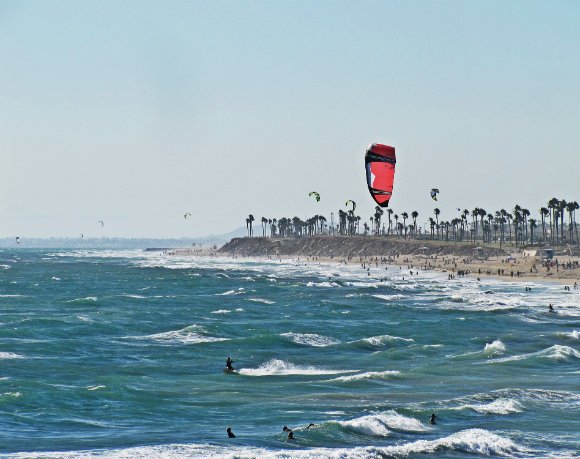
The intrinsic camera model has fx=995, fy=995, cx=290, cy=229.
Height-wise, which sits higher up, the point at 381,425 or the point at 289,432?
the point at 289,432

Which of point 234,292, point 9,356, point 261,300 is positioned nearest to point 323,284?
point 234,292

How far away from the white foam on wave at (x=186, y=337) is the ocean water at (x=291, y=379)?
0.13 metres

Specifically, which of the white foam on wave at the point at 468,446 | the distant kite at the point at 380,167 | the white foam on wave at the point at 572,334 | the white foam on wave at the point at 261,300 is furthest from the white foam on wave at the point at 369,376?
the white foam on wave at the point at 261,300

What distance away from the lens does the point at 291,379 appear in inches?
1631

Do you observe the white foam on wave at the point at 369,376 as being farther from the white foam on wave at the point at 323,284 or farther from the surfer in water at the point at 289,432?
the white foam on wave at the point at 323,284

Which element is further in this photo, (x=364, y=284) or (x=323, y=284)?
(x=364, y=284)

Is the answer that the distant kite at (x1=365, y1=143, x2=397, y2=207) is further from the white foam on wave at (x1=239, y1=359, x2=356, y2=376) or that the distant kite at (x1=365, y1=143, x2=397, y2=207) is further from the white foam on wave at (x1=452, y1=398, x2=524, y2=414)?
the white foam on wave at (x1=239, y1=359, x2=356, y2=376)

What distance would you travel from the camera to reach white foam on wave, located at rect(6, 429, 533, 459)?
27344 mm

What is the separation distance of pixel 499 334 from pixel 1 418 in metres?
33.3

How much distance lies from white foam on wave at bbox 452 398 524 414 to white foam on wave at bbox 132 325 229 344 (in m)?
22.8

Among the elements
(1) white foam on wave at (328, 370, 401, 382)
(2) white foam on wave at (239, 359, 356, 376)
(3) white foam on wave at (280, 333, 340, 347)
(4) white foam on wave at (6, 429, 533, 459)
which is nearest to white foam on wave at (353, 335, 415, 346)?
(3) white foam on wave at (280, 333, 340, 347)

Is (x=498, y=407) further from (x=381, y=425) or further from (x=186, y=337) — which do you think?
(x=186, y=337)

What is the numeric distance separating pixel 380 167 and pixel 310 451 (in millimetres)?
9816

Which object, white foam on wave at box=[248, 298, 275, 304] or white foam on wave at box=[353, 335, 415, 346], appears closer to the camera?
white foam on wave at box=[353, 335, 415, 346]
